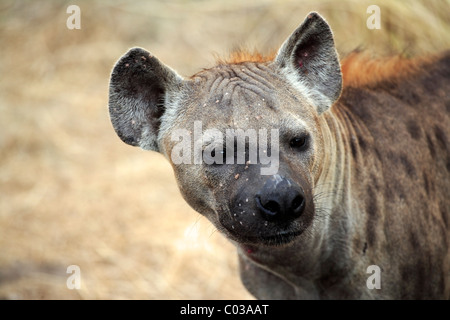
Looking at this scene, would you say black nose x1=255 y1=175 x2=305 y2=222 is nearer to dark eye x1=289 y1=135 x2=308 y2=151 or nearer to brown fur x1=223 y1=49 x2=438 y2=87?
dark eye x1=289 y1=135 x2=308 y2=151

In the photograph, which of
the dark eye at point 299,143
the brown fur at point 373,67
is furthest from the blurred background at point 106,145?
the dark eye at point 299,143

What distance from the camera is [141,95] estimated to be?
11.4 ft

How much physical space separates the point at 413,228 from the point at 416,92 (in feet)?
3.12

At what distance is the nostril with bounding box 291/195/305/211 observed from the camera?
9.25 ft

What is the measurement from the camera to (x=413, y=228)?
3568 mm

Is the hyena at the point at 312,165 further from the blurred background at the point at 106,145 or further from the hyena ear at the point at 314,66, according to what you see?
the blurred background at the point at 106,145

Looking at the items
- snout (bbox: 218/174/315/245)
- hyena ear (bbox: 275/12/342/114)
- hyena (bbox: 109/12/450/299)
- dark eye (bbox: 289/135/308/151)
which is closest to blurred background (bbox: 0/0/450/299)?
hyena (bbox: 109/12/450/299)

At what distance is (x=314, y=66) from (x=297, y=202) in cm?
99

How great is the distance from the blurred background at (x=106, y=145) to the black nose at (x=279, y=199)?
1726 millimetres

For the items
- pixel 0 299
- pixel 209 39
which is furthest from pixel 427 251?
pixel 209 39

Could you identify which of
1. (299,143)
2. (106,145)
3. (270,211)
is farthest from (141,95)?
(106,145)

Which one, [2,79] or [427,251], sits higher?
[2,79]

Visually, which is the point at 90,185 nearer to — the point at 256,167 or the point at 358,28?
the point at 358,28

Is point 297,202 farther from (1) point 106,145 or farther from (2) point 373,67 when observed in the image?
(1) point 106,145
